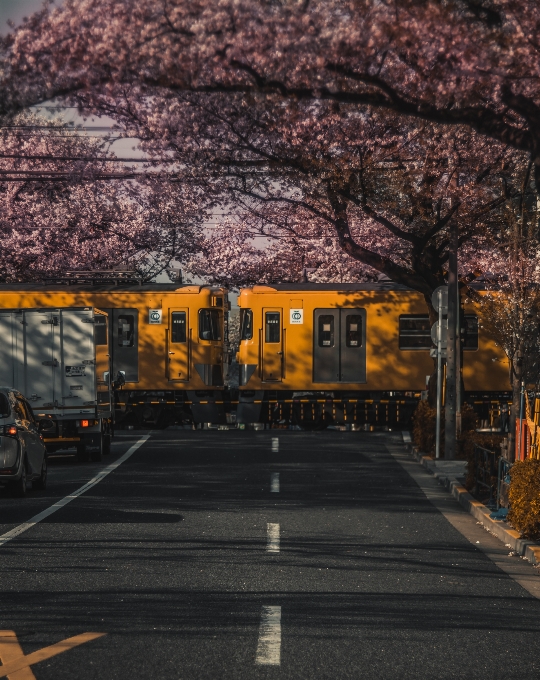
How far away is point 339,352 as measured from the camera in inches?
1400

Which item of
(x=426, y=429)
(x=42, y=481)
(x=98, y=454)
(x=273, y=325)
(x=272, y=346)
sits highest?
(x=273, y=325)

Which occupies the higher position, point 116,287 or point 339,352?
point 116,287

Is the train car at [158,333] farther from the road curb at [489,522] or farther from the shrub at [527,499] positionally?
the shrub at [527,499]

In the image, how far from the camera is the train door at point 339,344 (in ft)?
116

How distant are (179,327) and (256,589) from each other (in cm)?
2576

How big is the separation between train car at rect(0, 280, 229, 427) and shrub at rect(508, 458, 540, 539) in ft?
74.9

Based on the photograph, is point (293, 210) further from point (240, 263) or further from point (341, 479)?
point (240, 263)

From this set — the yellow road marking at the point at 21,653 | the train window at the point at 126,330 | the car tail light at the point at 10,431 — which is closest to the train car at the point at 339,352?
the train window at the point at 126,330

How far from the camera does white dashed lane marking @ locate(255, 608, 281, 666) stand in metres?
7.20

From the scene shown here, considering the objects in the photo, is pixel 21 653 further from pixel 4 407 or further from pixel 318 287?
pixel 318 287

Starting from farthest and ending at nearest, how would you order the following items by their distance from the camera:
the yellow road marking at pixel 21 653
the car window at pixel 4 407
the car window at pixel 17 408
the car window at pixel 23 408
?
1. the car window at pixel 23 408
2. the car window at pixel 17 408
3. the car window at pixel 4 407
4. the yellow road marking at pixel 21 653

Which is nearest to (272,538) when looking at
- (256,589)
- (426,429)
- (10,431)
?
(256,589)

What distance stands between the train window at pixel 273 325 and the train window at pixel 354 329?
216cm

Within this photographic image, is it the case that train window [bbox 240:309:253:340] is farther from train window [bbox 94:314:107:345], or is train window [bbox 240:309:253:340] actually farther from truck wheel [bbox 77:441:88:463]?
truck wheel [bbox 77:441:88:463]
